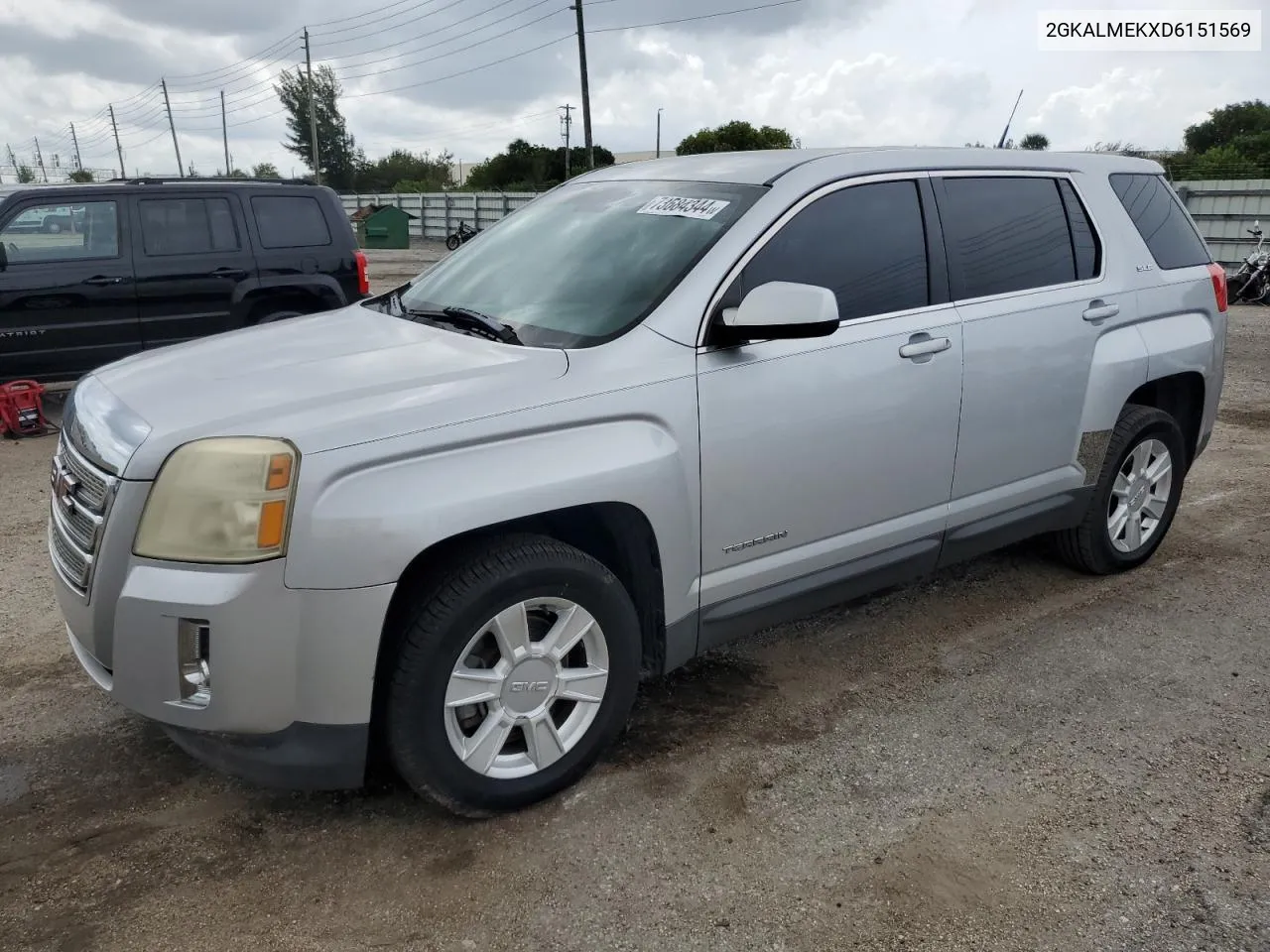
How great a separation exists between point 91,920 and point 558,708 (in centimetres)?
126

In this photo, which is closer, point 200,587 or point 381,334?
point 200,587

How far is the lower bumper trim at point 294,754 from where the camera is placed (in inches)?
97.3

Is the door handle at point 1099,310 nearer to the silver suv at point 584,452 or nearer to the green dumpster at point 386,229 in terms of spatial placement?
the silver suv at point 584,452

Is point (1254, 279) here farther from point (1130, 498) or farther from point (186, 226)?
point (186, 226)

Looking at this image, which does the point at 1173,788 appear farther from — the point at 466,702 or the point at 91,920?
the point at 91,920

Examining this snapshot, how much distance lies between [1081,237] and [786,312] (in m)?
2.03

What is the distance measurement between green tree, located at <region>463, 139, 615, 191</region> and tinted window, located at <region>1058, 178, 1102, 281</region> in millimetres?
44196

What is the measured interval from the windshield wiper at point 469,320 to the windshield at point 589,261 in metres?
0.03

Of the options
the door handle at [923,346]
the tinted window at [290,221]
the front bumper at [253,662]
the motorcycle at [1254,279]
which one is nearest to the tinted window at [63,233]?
the tinted window at [290,221]

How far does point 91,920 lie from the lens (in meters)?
2.42

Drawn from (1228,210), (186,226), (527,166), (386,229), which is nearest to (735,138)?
(527,166)

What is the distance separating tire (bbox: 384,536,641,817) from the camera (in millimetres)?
2512

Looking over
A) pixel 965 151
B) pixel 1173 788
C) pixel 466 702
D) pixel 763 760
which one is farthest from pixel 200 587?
pixel 965 151

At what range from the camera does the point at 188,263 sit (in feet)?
26.0
